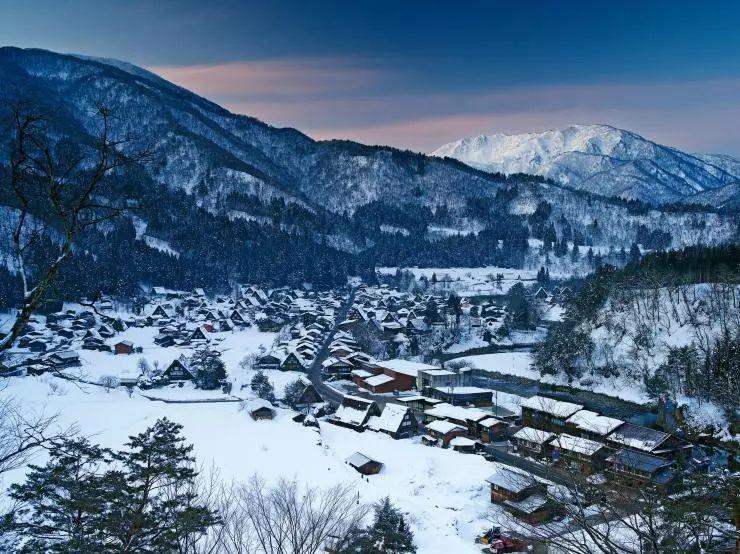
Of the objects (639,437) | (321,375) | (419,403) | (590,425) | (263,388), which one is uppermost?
(639,437)

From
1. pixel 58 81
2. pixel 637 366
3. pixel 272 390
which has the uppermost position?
pixel 58 81

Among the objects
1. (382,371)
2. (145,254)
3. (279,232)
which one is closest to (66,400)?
(382,371)

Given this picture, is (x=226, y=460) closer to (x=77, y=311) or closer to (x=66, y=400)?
(x=66, y=400)

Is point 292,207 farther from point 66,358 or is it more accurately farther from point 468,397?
point 468,397

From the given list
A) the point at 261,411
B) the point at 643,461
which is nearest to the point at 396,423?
the point at 261,411

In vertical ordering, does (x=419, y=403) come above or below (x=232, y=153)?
below

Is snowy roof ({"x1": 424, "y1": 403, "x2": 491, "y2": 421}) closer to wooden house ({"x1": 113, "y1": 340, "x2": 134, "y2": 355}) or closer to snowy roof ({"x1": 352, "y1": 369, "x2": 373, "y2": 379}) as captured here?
snowy roof ({"x1": 352, "y1": 369, "x2": 373, "y2": 379})
